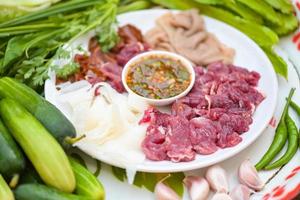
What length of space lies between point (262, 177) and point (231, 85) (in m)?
0.50

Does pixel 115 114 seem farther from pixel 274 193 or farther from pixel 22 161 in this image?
pixel 274 193

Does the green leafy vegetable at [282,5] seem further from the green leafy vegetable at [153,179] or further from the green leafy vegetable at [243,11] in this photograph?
A: the green leafy vegetable at [153,179]

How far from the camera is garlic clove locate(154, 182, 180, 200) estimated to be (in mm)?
2402

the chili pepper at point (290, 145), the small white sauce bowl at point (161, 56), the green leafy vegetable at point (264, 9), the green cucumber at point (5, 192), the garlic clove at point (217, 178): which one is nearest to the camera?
the green cucumber at point (5, 192)

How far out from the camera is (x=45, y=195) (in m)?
2.22

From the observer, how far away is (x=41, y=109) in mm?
2477

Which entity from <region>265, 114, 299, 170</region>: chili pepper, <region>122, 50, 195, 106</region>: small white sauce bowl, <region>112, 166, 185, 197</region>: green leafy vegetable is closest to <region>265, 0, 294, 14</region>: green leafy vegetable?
<region>122, 50, 195, 106</region>: small white sauce bowl

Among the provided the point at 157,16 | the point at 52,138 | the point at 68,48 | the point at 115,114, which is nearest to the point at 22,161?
the point at 52,138

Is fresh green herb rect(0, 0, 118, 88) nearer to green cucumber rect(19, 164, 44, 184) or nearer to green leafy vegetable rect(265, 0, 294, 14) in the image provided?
green cucumber rect(19, 164, 44, 184)

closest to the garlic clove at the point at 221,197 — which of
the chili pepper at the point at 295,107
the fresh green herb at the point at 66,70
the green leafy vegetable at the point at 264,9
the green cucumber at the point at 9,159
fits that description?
the chili pepper at the point at 295,107

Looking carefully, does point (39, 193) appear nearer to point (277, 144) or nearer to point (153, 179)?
point (153, 179)

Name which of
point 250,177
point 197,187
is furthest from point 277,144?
point 197,187

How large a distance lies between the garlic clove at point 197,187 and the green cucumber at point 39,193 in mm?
479

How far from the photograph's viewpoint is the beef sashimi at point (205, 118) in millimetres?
2518
